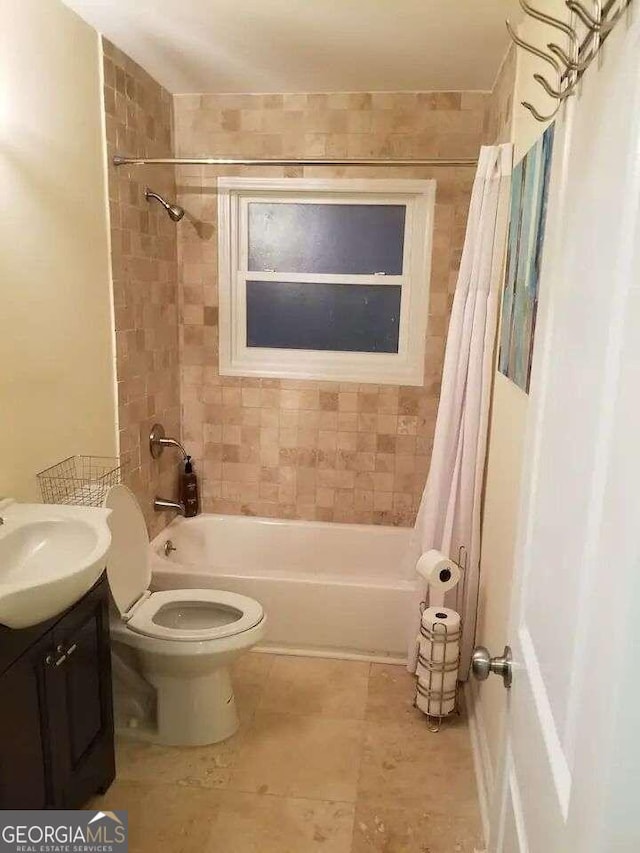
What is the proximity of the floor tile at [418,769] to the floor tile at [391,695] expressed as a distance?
51 mm

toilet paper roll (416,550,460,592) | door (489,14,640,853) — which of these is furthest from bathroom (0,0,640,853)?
toilet paper roll (416,550,460,592)

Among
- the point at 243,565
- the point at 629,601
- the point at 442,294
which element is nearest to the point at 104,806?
the point at 243,565

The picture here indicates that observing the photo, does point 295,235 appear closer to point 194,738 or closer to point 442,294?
point 442,294

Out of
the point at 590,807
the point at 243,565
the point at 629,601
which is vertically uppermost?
the point at 629,601

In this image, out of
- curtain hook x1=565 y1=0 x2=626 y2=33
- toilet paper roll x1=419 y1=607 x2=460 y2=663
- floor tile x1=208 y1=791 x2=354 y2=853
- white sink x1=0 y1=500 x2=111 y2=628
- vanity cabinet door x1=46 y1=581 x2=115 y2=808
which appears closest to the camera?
curtain hook x1=565 y1=0 x2=626 y2=33

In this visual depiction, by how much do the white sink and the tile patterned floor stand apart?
88 cm

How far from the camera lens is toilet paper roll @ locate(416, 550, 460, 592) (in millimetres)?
2500

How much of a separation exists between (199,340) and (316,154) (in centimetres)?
108

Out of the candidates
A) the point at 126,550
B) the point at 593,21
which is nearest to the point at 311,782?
the point at 126,550

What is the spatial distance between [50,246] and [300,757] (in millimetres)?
1958

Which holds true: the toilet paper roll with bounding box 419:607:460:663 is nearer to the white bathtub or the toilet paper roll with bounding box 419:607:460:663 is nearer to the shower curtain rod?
the white bathtub

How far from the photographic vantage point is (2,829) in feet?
5.22

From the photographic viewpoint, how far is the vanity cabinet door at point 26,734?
5.18 ft

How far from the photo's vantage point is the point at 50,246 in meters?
2.22
